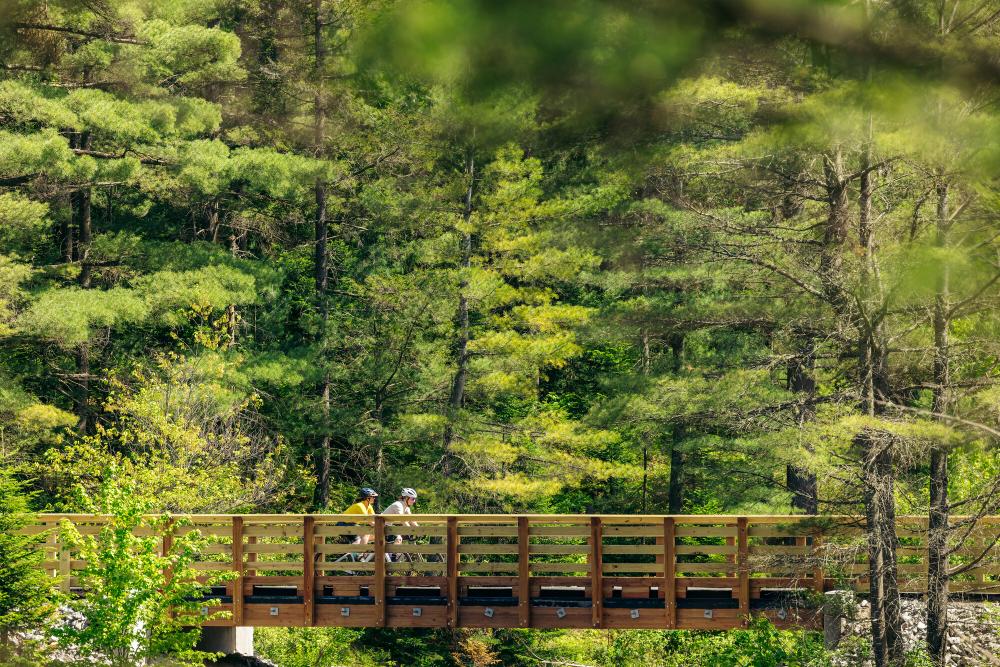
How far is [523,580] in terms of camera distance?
1395 centimetres

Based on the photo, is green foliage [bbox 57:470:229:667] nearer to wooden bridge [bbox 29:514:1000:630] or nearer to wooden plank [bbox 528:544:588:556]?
wooden bridge [bbox 29:514:1000:630]

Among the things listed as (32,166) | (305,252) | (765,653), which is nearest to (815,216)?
(765,653)

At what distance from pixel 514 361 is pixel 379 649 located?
207 inches

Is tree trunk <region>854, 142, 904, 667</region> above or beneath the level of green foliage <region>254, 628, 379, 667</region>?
above

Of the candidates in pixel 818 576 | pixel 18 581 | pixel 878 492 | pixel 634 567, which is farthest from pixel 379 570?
pixel 878 492

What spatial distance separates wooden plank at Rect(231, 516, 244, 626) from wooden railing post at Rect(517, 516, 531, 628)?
10.1 ft

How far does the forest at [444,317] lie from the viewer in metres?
13.0

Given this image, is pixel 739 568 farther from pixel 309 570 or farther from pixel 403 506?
pixel 309 570

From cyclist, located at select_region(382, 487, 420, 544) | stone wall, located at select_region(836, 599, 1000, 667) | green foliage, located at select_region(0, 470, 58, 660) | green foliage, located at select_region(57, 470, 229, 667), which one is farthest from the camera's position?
cyclist, located at select_region(382, 487, 420, 544)

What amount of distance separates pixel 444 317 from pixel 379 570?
8.80 metres

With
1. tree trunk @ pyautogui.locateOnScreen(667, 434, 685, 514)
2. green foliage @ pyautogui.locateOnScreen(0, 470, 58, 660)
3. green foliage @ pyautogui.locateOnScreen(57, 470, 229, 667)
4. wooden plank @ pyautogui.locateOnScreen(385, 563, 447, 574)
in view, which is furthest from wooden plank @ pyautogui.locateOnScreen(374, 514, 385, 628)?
tree trunk @ pyautogui.locateOnScreen(667, 434, 685, 514)

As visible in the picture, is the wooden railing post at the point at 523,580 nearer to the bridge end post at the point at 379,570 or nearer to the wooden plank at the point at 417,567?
the wooden plank at the point at 417,567

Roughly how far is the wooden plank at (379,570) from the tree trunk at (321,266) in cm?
958

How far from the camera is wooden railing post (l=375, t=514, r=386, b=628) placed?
46.4 feet
